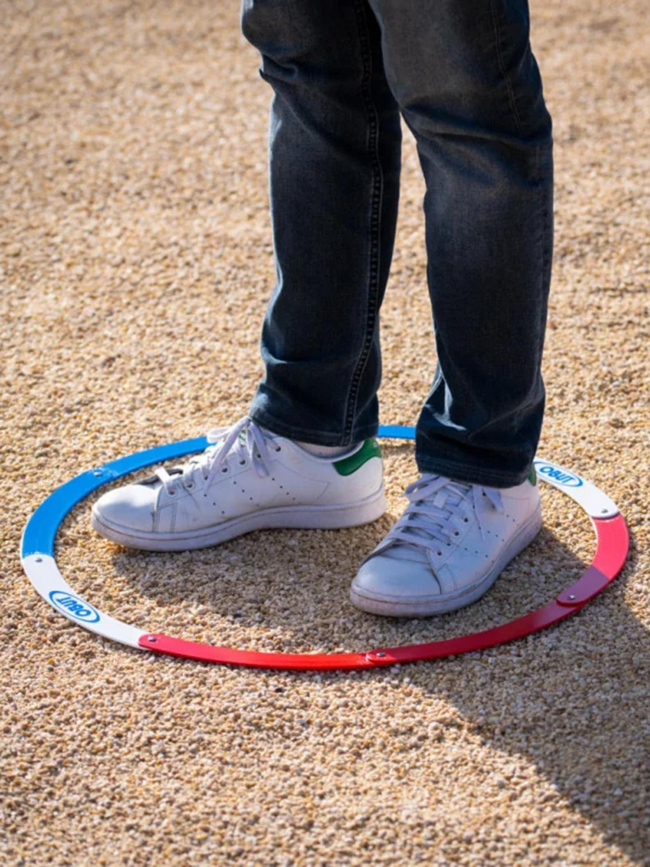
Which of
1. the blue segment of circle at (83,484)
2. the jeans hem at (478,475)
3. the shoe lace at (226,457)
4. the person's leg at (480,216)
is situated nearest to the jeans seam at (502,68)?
the person's leg at (480,216)

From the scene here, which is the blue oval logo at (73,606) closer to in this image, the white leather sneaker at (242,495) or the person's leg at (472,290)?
the white leather sneaker at (242,495)

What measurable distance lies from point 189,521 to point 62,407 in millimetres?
822

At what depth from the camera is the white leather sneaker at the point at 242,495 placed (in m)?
2.76

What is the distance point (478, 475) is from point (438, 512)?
12 centimetres

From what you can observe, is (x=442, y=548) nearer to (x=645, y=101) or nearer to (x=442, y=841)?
(x=442, y=841)

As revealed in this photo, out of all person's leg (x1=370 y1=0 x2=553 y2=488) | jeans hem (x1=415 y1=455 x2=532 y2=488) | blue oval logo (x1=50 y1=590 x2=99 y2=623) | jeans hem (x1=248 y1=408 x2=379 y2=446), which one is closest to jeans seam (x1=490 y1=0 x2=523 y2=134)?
person's leg (x1=370 y1=0 x2=553 y2=488)

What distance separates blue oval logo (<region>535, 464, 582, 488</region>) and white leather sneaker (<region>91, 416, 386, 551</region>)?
0.44 meters

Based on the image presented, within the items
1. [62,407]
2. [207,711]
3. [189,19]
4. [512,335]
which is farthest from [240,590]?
[189,19]

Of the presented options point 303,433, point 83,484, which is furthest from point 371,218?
point 83,484

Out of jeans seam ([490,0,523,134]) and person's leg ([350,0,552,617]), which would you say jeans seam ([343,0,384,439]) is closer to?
person's leg ([350,0,552,617])

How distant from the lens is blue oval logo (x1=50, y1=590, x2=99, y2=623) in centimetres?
254

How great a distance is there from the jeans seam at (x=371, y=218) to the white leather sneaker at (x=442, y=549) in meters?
0.25

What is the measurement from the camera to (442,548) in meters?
2.56

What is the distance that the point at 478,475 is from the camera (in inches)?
102
